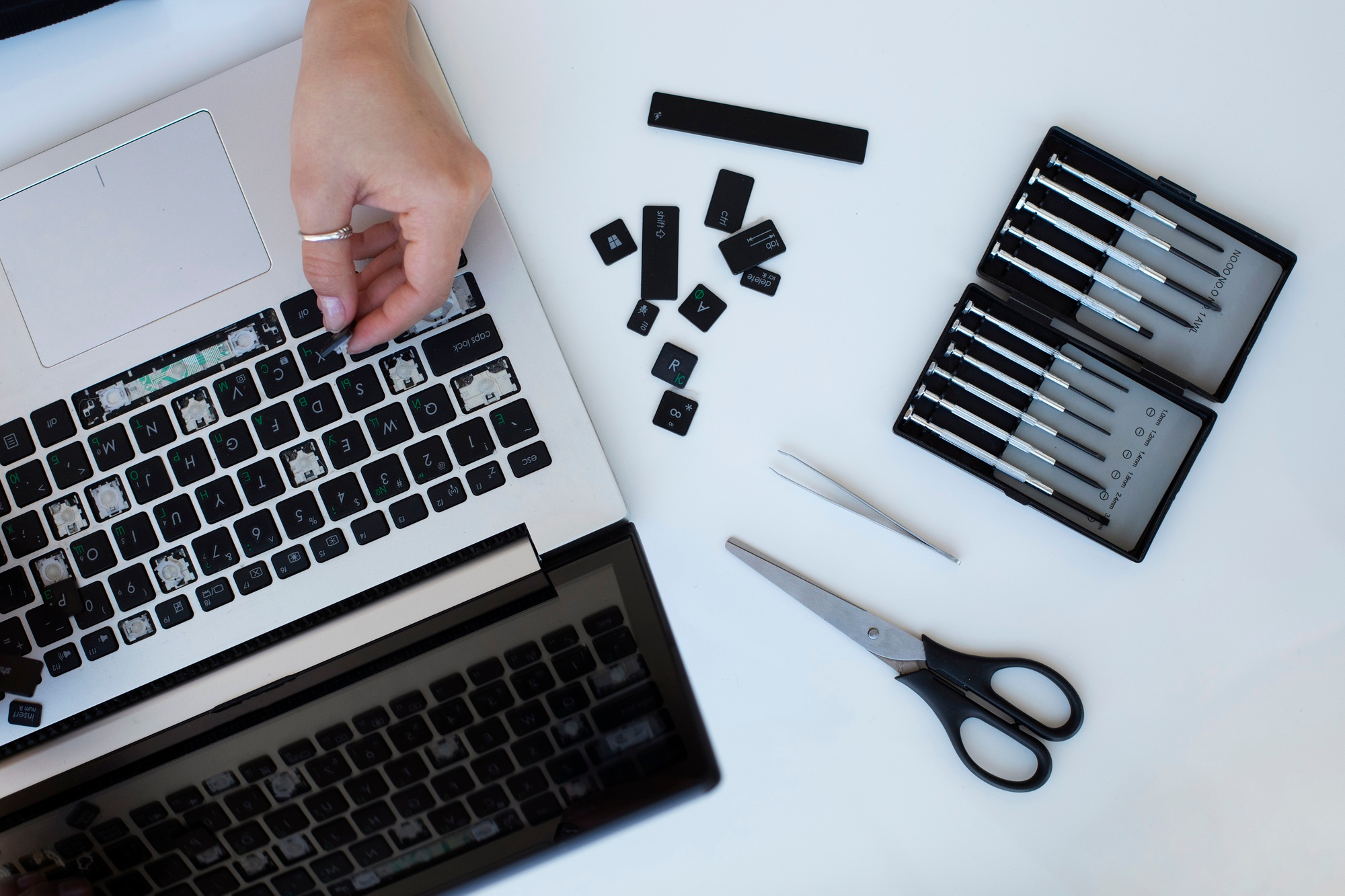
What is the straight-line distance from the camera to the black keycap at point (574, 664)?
2.28 feet

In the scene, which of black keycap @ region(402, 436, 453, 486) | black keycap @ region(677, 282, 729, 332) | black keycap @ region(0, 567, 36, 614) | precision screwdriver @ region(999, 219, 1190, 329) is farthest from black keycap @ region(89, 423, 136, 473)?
precision screwdriver @ region(999, 219, 1190, 329)

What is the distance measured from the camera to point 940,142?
754 mm

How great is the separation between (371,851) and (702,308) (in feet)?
1.65

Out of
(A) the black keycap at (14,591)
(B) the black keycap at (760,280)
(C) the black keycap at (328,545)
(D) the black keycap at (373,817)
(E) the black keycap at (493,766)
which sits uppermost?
(B) the black keycap at (760,280)

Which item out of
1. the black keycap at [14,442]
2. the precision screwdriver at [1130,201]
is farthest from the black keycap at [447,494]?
the precision screwdriver at [1130,201]

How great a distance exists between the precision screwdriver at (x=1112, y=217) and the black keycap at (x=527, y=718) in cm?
58

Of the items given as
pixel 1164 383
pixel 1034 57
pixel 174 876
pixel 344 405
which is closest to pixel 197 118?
pixel 344 405

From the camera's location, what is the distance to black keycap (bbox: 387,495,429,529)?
68cm

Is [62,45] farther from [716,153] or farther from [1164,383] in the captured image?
[1164,383]

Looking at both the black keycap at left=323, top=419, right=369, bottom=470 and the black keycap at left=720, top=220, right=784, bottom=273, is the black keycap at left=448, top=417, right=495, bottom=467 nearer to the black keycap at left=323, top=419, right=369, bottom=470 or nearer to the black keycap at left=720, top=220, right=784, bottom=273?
the black keycap at left=323, top=419, right=369, bottom=470

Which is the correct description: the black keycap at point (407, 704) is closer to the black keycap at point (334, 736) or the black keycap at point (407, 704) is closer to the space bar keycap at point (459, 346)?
the black keycap at point (334, 736)

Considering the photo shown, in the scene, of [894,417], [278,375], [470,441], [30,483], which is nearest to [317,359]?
[278,375]

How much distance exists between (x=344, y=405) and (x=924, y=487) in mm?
473

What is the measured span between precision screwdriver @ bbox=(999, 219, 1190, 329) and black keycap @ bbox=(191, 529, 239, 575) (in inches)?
25.9
